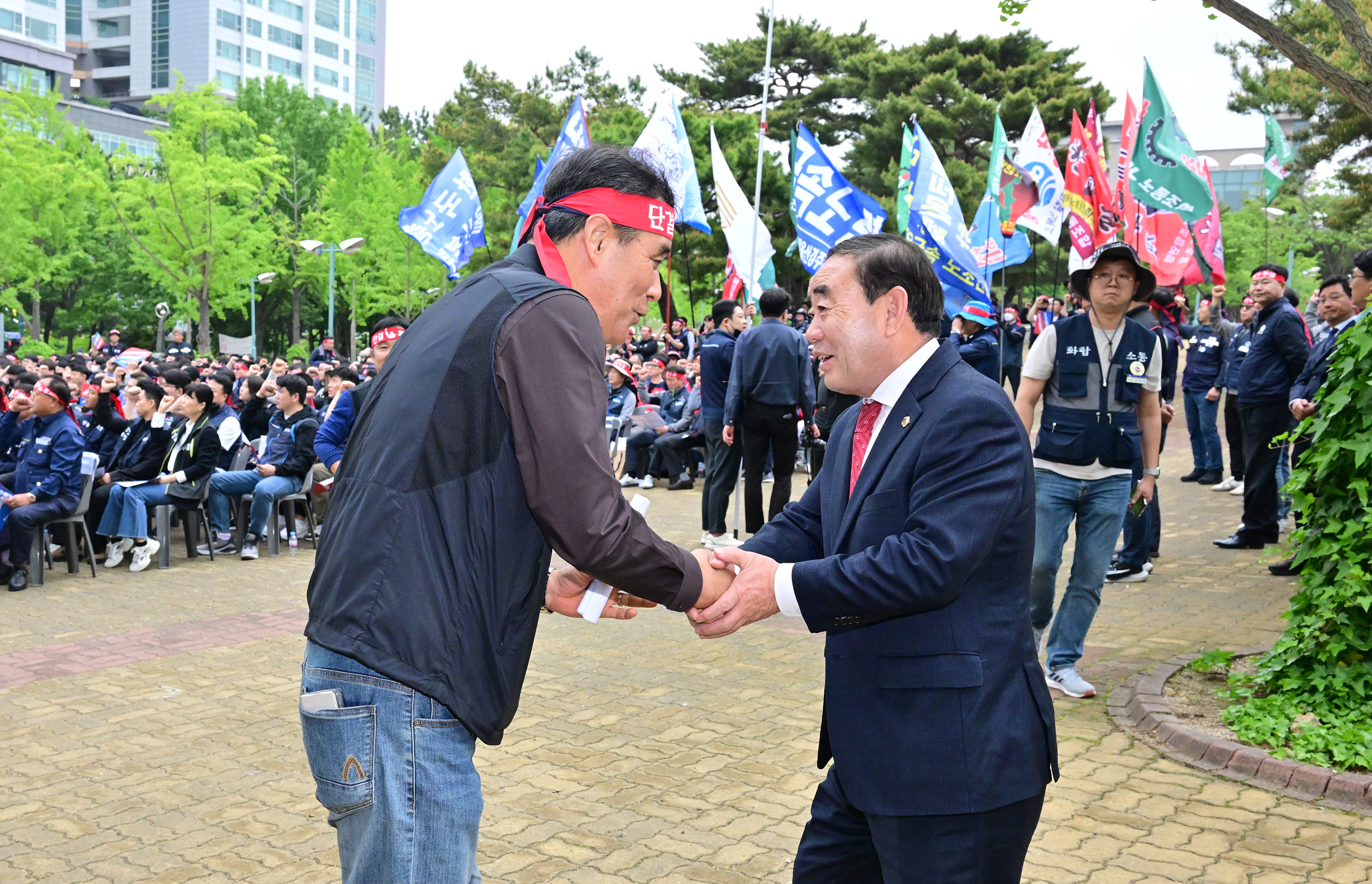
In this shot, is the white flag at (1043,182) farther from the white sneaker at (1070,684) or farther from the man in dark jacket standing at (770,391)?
the white sneaker at (1070,684)

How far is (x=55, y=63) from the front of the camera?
7431 cm

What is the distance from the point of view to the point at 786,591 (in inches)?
101

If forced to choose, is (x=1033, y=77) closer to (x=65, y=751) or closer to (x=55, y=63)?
(x=65, y=751)

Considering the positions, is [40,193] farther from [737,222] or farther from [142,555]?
[142,555]

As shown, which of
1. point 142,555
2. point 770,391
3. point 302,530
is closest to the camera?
point 770,391

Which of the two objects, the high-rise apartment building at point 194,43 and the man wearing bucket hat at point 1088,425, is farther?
the high-rise apartment building at point 194,43

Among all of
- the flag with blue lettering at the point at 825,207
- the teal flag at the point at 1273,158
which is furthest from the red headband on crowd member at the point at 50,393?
the teal flag at the point at 1273,158

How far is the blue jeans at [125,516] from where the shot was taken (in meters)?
10.1

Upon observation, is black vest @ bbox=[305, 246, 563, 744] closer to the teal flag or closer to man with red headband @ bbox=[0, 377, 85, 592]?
man with red headband @ bbox=[0, 377, 85, 592]

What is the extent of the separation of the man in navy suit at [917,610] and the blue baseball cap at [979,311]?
10.0m

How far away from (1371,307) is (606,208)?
171 inches

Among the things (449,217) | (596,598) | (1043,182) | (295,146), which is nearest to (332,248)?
(449,217)

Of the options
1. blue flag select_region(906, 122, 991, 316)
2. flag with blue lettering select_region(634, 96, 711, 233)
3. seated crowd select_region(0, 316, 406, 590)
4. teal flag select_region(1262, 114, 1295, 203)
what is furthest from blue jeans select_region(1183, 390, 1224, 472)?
seated crowd select_region(0, 316, 406, 590)

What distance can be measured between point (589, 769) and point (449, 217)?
14.0 metres
